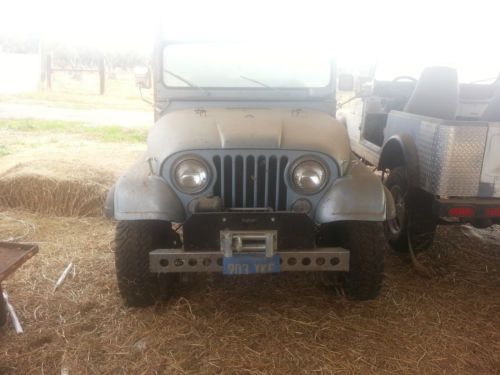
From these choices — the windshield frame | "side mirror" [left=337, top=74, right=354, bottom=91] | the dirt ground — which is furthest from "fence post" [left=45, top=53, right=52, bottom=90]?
"side mirror" [left=337, top=74, right=354, bottom=91]

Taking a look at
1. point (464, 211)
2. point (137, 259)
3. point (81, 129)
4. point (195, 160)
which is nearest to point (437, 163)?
point (464, 211)

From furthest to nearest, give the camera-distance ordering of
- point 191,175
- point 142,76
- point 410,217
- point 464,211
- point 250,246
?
point 142,76 → point 410,217 → point 464,211 → point 191,175 → point 250,246

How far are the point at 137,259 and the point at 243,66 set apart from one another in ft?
6.00

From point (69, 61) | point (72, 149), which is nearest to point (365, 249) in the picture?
point (72, 149)

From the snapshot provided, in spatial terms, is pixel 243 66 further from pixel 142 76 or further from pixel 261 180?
pixel 261 180

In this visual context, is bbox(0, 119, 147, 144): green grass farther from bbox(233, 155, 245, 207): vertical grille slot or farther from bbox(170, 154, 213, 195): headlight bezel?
bbox(233, 155, 245, 207): vertical grille slot

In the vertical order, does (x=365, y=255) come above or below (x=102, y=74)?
below

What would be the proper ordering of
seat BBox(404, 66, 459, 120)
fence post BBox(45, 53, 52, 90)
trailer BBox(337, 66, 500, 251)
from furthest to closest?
fence post BBox(45, 53, 52, 90), seat BBox(404, 66, 459, 120), trailer BBox(337, 66, 500, 251)

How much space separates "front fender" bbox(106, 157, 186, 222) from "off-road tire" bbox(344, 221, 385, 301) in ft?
3.53

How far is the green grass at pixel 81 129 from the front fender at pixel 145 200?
6273 millimetres

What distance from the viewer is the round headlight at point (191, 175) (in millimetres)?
2938

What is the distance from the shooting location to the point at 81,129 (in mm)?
10109

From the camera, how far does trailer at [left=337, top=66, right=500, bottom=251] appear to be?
11.1ft

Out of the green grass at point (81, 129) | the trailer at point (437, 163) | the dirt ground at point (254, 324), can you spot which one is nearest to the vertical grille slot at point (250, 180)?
the dirt ground at point (254, 324)
